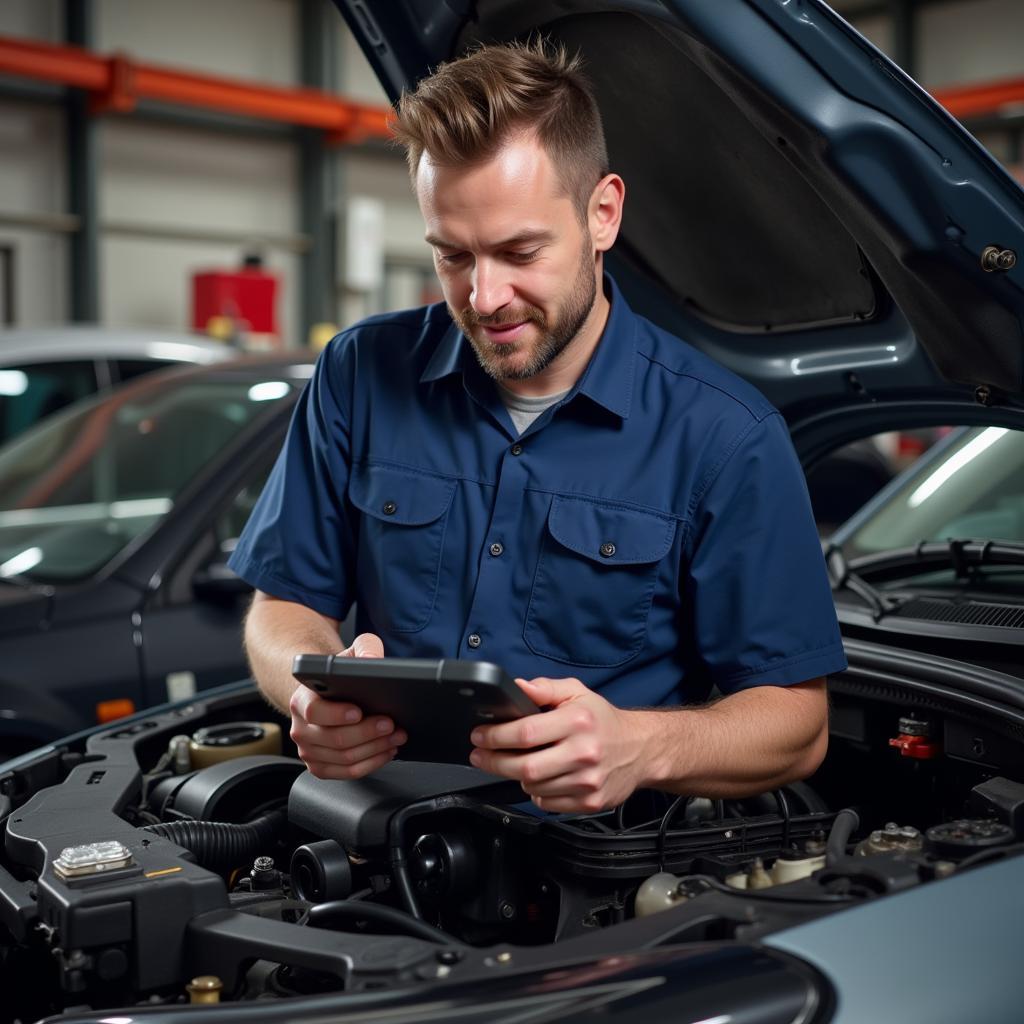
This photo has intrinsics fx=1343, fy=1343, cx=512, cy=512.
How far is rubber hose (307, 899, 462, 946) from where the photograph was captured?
5.02 ft

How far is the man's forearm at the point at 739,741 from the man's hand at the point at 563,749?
76 millimetres

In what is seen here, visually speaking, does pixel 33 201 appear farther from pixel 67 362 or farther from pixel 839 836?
pixel 839 836

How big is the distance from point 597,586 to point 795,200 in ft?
2.18

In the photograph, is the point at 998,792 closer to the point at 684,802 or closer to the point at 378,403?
the point at 684,802

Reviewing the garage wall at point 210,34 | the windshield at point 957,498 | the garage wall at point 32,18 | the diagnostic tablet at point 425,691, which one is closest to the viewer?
the diagnostic tablet at point 425,691

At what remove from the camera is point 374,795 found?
1.72 meters

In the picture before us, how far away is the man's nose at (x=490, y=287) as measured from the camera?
5.99ft

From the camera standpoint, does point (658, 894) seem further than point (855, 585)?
No

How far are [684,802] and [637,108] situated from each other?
3.54 ft

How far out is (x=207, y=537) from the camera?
3.34 metres

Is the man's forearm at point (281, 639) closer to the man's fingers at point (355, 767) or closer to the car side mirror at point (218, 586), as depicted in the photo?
the man's fingers at point (355, 767)

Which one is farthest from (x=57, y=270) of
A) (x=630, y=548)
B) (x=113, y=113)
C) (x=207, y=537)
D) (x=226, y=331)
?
(x=630, y=548)

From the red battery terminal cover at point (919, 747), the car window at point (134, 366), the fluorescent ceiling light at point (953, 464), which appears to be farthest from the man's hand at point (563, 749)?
the car window at point (134, 366)

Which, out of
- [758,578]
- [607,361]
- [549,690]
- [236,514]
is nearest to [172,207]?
[236,514]
